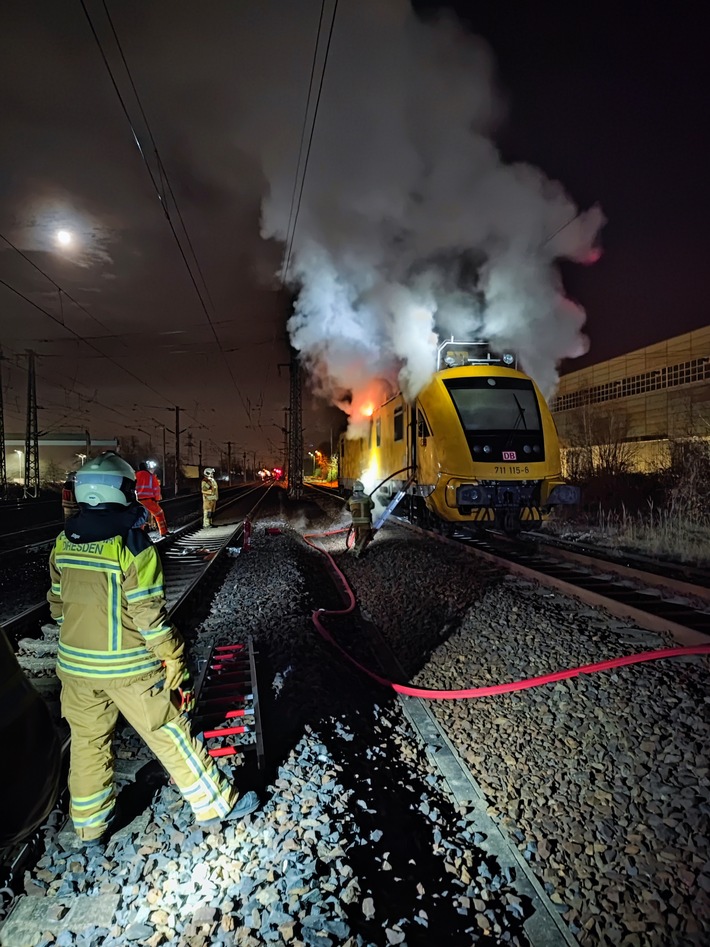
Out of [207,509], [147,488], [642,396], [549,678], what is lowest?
[549,678]

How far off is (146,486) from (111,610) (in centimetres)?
834

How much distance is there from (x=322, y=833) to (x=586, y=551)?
8601 mm

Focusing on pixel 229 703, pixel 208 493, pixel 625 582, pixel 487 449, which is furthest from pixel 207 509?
pixel 229 703

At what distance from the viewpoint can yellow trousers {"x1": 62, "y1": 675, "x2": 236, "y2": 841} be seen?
2824 mm

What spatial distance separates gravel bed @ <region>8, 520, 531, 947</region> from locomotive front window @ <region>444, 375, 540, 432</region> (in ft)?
23.1

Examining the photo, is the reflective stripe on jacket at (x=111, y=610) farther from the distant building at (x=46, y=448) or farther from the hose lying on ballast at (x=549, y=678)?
the distant building at (x=46, y=448)

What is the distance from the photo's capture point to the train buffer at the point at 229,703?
379 cm

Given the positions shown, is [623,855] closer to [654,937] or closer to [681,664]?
[654,937]

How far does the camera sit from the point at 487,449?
10.0 metres

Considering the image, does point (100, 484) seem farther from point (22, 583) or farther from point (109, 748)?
point (22, 583)

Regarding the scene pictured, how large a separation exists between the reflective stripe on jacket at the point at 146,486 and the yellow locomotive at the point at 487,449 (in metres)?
5.23

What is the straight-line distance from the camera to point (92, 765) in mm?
2887

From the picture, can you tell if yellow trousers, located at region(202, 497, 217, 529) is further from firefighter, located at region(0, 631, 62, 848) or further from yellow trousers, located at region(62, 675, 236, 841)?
firefighter, located at region(0, 631, 62, 848)

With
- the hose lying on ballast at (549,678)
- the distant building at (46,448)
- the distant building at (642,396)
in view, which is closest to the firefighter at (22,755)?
the hose lying on ballast at (549,678)
